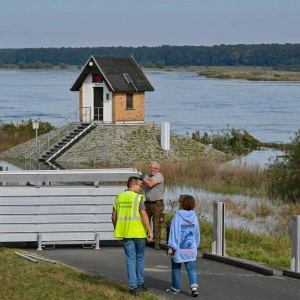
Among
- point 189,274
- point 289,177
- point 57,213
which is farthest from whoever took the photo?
point 289,177

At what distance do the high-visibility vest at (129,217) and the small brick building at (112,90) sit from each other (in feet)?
136

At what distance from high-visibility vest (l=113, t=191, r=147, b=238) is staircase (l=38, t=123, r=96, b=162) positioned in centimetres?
3954

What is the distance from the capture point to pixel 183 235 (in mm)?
13680

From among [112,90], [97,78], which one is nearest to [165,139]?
[112,90]

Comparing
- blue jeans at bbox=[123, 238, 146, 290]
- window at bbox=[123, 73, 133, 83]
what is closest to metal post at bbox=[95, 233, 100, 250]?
blue jeans at bbox=[123, 238, 146, 290]

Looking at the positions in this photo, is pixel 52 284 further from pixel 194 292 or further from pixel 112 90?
pixel 112 90

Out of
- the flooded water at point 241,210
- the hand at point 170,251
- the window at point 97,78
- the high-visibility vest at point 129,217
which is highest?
the window at point 97,78

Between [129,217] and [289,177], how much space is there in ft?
74.2

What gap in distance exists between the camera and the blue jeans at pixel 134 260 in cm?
1375

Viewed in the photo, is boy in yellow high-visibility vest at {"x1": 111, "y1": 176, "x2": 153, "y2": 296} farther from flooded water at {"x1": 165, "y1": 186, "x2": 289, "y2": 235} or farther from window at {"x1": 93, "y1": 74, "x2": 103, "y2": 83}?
window at {"x1": 93, "y1": 74, "x2": 103, "y2": 83}

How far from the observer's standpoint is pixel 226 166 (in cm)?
4378

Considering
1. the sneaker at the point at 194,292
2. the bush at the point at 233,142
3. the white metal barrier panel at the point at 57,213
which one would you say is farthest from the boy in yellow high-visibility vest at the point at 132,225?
the bush at the point at 233,142

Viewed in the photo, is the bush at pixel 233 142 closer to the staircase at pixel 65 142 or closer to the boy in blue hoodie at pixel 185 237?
the staircase at pixel 65 142

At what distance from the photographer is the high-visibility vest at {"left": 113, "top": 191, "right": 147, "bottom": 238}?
45.3 ft
